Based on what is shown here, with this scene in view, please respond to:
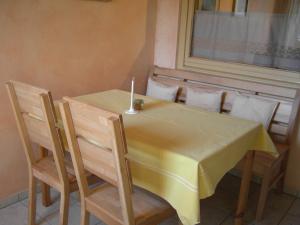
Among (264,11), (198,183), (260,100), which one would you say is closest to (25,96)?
(198,183)

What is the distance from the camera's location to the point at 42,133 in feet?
5.90

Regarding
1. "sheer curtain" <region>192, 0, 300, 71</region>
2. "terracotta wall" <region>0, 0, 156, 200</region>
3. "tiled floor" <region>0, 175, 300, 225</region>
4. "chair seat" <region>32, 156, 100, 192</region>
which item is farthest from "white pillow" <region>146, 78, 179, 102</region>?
"chair seat" <region>32, 156, 100, 192</region>

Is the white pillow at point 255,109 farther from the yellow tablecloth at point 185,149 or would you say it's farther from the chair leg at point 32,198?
the chair leg at point 32,198

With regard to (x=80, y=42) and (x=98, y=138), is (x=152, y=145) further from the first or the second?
(x=80, y=42)

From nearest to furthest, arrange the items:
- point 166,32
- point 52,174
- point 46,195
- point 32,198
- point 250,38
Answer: point 52,174 → point 32,198 → point 46,195 → point 250,38 → point 166,32

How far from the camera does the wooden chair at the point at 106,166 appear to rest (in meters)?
1.33

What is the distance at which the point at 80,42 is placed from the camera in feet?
8.31

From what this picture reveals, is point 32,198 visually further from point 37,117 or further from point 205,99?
point 205,99

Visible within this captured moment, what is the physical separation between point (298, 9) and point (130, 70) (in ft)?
5.02

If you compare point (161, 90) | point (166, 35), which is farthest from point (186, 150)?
point (166, 35)

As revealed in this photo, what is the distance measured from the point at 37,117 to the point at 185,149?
0.86 metres

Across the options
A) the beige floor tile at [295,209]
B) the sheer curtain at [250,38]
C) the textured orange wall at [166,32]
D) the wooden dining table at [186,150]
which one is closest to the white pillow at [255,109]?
the sheer curtain at [250,38]

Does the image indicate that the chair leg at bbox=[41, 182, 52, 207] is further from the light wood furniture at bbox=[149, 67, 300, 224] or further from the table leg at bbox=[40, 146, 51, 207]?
the light wood furniture at bbox=[149, 67, 300, 224]

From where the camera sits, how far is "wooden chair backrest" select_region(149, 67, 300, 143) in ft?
8.09
